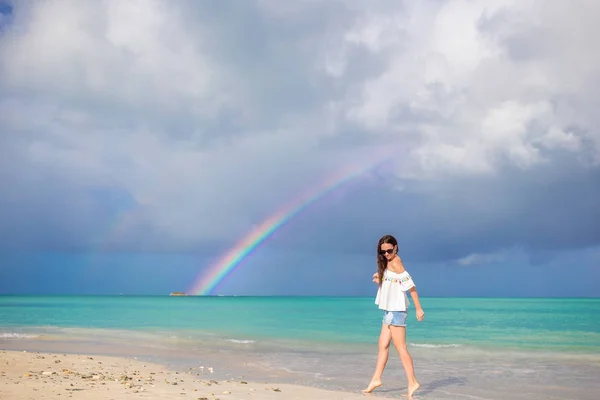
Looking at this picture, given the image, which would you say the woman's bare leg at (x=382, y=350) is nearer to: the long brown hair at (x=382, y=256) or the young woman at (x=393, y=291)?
the young woman at (x=393, y=291)

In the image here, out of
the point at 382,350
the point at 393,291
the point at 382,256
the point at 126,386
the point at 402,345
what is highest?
the point at 382,256

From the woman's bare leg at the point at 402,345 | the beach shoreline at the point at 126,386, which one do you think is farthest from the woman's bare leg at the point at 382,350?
the beach shoreline at the point at 126,386

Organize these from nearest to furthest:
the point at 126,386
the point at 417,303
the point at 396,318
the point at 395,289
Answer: the point at 417,303 < the point at 395,289 < the point at 396,318 < the point at 126,386

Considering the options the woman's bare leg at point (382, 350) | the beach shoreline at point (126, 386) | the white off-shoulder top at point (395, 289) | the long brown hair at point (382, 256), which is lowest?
the beach shoreline at point (126, 386)

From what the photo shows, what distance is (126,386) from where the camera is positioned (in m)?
10.1

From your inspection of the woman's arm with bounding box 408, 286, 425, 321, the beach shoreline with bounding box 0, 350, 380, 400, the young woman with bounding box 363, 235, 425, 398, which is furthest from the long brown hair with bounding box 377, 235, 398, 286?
the beach shoreline with bounding box 0, 350, 380, 400

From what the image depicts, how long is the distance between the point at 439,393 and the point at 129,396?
242 inches

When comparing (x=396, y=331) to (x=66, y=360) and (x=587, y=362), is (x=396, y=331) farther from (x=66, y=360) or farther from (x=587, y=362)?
(x=587, y=362)

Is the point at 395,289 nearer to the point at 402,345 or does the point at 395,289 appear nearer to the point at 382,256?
the point at 382,256

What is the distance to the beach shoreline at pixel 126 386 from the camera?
918 cm

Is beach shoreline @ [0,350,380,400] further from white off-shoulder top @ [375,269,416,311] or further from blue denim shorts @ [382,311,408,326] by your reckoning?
white off-shoulder top @ [375,269,416,311]

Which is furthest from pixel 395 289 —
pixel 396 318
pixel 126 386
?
pixel 126 386

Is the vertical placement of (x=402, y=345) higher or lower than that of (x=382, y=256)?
lower

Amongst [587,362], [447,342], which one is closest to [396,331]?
[587,362]
